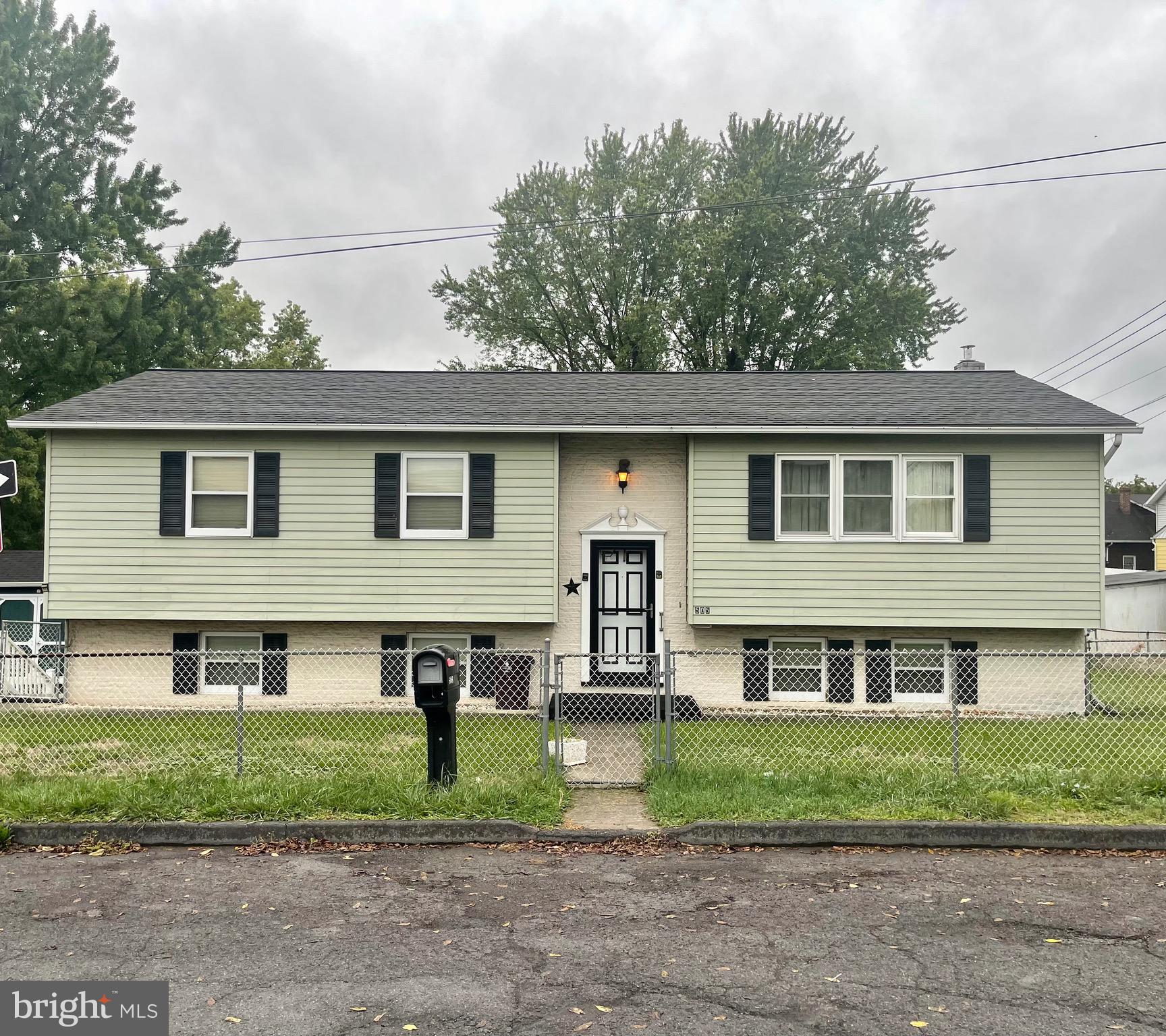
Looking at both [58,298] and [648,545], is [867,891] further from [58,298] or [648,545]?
[58,298]

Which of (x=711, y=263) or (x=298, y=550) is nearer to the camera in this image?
(x=298, y=550)

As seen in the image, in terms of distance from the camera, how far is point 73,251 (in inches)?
1108

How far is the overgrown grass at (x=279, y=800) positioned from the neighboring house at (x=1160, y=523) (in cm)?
4309

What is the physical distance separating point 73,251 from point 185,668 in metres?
18.7

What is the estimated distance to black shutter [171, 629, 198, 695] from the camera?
1431 cm

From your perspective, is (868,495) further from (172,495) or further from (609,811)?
(172,495)

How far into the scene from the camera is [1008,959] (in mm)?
4844

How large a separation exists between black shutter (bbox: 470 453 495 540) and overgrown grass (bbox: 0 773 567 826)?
6.71 metres

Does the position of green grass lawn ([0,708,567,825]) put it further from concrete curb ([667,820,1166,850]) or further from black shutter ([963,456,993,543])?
black shutter ([963,456,993,543])

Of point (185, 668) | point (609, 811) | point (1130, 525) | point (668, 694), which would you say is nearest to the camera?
point (609, 811)

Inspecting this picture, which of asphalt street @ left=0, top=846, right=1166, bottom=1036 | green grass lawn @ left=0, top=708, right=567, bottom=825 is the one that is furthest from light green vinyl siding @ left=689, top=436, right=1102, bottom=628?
asphalt street @ left=0, top=846, right=1166, bottom=1036

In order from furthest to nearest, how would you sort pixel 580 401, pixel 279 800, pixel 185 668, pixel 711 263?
pixel 711 263
pixel 580 401
pixel 185 668
pixel 279 800

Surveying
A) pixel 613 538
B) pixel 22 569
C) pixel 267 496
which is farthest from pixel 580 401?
pixel 22 569

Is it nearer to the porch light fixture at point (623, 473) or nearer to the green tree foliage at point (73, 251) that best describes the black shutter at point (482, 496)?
the porch light fixture at point (623, 473)
